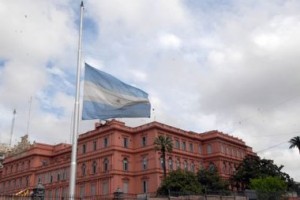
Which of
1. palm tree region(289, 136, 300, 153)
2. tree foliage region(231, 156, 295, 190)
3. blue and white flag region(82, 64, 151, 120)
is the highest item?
palm tree region(289, 136, 300, 153)

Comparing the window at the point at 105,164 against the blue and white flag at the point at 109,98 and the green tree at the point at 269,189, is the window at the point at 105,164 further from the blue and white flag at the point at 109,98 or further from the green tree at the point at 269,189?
the blue and white flag at the point at 109,98

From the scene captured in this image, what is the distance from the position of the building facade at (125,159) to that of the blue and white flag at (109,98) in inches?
1608

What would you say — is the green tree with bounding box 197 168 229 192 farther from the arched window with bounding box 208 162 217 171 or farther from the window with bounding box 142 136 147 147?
the window with bounding box 142 136 147 147

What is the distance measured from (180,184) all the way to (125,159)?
543 inches

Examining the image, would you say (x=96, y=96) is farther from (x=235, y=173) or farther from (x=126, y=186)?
(x=235, y=173)

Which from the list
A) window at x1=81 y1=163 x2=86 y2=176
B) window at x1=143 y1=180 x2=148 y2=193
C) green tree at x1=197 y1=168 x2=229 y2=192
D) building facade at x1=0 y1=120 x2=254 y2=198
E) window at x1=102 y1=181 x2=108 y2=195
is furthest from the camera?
window at x1=81 y1=163 x2=86 y2=176

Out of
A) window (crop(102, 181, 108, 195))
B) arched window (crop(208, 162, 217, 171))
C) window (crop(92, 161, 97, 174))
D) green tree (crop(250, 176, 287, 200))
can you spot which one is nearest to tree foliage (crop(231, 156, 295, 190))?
arched window (crop(208, 162, 217, 171))

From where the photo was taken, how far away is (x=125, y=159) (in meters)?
58.5

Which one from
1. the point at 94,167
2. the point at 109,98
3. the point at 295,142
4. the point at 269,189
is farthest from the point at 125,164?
the point at 109,98

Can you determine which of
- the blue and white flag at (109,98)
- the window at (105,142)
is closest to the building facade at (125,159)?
the window at (105,142)

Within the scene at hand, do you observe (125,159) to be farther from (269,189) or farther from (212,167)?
(269,189)

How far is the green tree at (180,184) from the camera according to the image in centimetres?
4631

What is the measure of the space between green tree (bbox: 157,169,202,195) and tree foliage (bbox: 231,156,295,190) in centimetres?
1326

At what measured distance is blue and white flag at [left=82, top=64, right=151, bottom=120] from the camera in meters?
11.9
